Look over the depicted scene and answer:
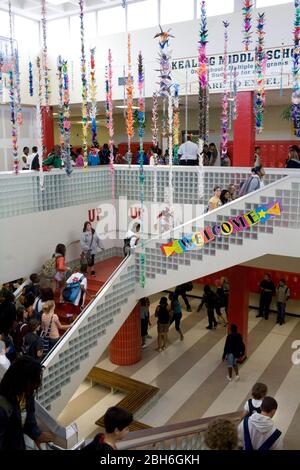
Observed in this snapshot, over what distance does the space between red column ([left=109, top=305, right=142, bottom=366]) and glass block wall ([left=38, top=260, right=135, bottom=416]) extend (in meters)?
1.83

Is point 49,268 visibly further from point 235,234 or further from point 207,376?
point 207,376

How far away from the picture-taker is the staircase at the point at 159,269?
256 inches

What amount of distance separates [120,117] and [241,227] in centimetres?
1131

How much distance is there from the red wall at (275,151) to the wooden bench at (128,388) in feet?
24.4

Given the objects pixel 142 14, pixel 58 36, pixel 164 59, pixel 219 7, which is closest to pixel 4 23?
pixel 58 36

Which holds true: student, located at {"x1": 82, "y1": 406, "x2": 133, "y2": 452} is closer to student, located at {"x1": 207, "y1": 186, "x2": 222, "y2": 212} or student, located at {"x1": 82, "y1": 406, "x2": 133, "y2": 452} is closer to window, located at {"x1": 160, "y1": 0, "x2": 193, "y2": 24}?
student, located at {"x1": 207, "y1": 186, "x2": 222, "y2": 212}

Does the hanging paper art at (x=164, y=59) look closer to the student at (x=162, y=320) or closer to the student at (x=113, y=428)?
the student at (x=162, y=320)

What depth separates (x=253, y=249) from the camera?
7.05m

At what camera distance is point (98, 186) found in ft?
31.9

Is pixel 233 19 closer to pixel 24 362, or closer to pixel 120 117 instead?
pixel 120 117

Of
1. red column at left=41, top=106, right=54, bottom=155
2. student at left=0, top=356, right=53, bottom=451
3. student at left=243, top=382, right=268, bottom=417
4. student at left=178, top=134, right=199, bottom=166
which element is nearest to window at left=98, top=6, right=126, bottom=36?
red column at left=41, top=106, right=54, bottom=155

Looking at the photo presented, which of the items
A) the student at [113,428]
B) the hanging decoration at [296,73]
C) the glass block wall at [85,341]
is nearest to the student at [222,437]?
the student at [113,428]

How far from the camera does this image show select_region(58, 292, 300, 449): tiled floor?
800 centimetres

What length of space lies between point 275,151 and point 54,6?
7731mm
